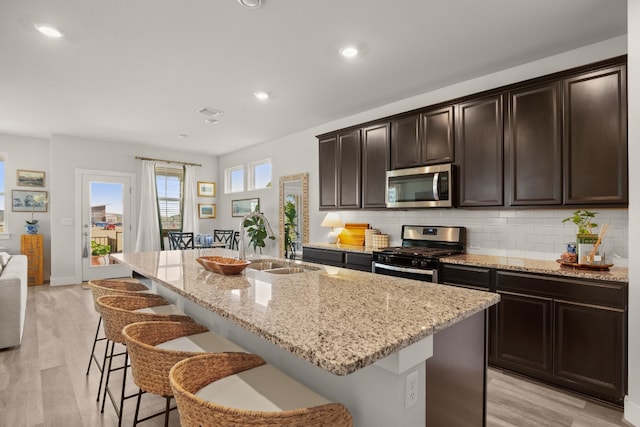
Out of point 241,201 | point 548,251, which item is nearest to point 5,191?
point 241,201

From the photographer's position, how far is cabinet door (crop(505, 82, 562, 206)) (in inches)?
109

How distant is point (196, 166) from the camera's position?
25.6 feet

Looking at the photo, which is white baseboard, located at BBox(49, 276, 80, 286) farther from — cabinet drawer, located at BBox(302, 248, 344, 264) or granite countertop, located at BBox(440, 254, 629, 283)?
granite countertop, located at BBox(440, 254, 629, 283)

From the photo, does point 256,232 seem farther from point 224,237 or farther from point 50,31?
point 50,31

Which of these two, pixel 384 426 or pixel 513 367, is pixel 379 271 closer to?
pixel 513 367

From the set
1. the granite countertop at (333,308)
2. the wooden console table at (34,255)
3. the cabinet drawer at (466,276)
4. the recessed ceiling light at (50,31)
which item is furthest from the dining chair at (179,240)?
the cabinet drawer at (466,276)

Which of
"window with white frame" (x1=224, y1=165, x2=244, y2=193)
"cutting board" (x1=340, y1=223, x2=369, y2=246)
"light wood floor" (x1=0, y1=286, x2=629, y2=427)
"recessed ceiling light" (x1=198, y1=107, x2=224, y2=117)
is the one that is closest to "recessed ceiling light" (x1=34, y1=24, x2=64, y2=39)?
"recessed ceiling light" (x1=198, y1=107, x2=224, y2=117)

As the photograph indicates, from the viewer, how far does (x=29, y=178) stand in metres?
6.41

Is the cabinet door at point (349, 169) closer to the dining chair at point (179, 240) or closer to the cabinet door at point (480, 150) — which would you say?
the cabinet door at point (480, 150)

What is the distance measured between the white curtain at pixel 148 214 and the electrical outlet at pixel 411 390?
22.7 feet

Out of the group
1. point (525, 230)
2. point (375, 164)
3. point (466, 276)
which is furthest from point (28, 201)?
point (525, 230)

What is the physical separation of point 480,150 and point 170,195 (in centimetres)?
639

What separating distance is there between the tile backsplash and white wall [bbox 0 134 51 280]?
269 inches

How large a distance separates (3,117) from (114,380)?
188 inches
